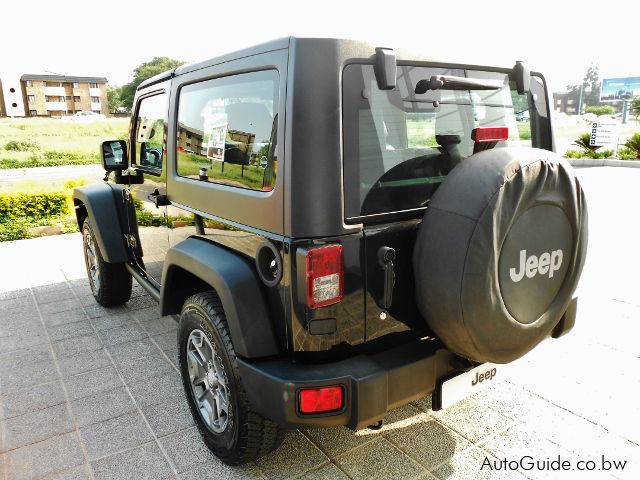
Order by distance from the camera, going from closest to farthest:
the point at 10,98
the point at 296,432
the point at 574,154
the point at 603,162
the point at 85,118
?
the point at 296,432
the point at 603,162
the point at 574,154
the point at 85,118
the point at 10,98

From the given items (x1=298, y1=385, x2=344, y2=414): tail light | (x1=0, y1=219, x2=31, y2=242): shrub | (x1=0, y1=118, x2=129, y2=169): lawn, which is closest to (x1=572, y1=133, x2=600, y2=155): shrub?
(x1=0, y1=219, x2=31, y2=242): shrub

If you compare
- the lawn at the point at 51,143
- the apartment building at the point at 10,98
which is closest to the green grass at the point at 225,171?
the lawn at the point at 51,143

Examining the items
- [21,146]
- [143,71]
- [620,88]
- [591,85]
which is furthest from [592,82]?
[21,146]

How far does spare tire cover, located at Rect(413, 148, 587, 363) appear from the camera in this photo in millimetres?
1826

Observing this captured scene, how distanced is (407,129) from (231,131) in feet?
2.78

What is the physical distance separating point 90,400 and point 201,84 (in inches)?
80.8

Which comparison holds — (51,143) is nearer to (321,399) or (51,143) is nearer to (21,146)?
(21,146)

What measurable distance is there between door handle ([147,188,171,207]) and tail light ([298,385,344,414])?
166cm

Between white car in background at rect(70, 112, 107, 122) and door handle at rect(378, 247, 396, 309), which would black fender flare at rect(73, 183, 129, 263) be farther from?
white car in background at rect(70, 112, 107, 122)

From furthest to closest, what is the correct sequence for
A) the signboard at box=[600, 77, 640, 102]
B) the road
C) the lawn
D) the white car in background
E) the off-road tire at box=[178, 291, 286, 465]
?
the white car in background → the signboard at box=[600, 77, 640, 102] → the lawn → the road → the off-road tire at box=[178, 291, 286, 465]

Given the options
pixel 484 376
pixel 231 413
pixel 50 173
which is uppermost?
pixel 484 376

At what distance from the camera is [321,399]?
1.93 metres

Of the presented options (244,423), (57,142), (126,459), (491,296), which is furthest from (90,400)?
(57,142)

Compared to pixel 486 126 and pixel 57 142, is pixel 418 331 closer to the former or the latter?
pixel 486 126
